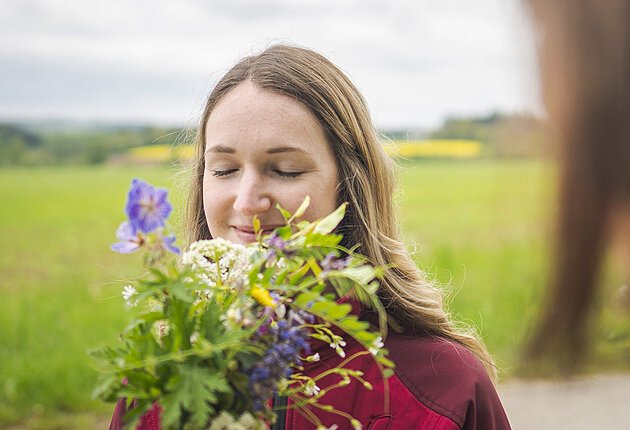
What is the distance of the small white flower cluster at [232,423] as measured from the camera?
107 centimetres

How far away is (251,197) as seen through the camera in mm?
1992

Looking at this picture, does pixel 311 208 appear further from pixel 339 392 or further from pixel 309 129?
pixel 339 392

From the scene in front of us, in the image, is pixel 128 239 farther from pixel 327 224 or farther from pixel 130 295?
pixel 327 224

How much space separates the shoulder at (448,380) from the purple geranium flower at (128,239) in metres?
1.07

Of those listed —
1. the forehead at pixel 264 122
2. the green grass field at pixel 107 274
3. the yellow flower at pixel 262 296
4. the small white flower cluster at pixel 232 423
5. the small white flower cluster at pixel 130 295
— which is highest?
the forehead at pixel 264 122

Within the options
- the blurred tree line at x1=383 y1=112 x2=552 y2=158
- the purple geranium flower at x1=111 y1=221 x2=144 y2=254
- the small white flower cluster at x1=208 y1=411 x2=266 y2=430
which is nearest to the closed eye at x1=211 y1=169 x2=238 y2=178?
the purple geranium flower at x1=111 y1=221 x2=144 y2=254

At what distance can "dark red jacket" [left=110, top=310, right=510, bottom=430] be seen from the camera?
1.96 m

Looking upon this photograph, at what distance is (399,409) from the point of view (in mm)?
1977

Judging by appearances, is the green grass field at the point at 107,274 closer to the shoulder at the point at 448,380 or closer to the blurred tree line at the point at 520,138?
the blurred tree line at the point at 520,138

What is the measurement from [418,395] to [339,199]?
59 cm

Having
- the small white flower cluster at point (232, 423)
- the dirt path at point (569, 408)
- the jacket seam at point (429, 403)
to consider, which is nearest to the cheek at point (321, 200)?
the jacket seam at point (429, 403)

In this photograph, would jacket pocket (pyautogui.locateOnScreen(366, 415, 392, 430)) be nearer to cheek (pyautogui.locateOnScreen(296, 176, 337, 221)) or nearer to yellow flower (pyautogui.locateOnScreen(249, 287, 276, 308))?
cheek (pyautogui.locateOnScreen(296, 176, 337, 221))

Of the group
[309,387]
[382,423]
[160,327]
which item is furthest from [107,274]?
[309,387]

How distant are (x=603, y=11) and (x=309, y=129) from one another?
1.81 m
